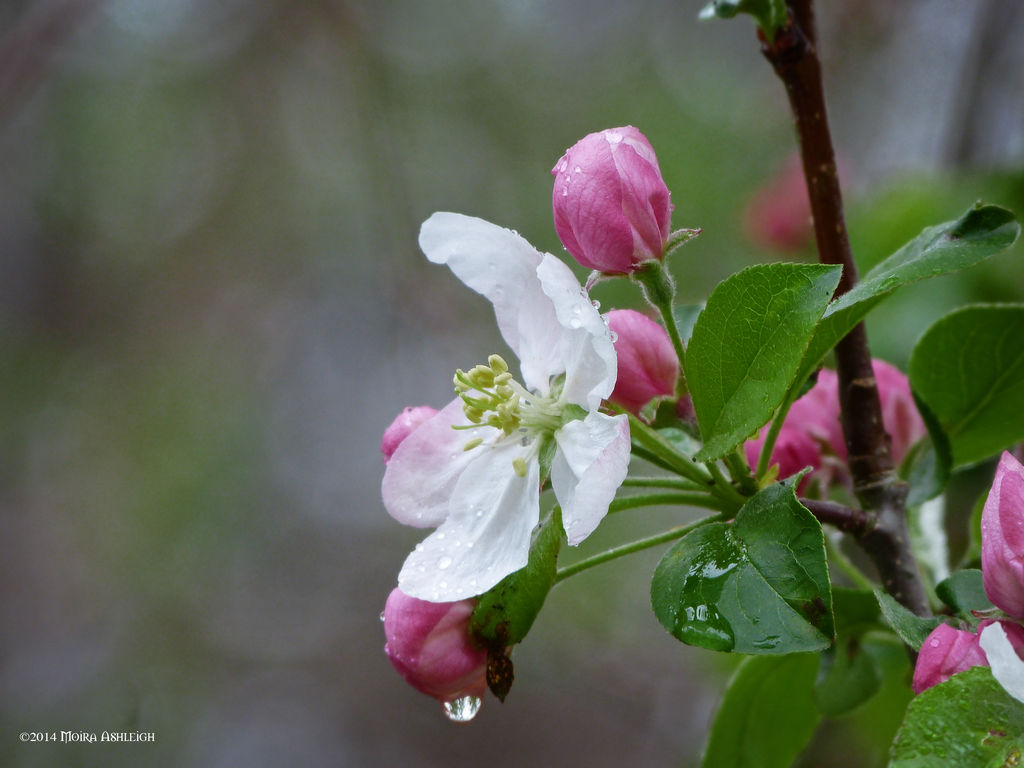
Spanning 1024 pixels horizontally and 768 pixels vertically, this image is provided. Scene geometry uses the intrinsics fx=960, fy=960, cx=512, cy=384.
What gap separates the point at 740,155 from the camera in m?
3.69

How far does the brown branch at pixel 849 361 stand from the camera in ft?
2.63

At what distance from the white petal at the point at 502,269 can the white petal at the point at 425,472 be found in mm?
93

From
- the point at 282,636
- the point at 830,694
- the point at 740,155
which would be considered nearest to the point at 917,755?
the point at 830,694

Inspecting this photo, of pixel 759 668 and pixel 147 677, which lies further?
pixel 147 677

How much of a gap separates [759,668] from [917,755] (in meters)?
0.40

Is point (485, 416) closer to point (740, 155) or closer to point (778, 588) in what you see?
point (778, 588)

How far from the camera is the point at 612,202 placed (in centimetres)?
70

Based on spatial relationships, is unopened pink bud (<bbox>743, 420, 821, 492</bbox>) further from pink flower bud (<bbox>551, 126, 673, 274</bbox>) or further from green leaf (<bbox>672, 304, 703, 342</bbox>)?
pink flower bud (<bbox>551, 126, 673, 274</bbox>)

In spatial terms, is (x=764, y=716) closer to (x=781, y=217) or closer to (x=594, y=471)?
(x=594, y=471)

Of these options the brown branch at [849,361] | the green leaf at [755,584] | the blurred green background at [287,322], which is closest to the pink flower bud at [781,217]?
the blurred green background at [287,322]

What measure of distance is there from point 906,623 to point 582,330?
304mm

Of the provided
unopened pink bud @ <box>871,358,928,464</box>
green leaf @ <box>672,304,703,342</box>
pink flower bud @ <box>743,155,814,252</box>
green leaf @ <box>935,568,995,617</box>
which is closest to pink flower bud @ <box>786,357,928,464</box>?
unopened pink bud @ <box>871,358,928,464</box>

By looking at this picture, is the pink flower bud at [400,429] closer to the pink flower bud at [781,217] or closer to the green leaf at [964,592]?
the green leaf at [964,592]

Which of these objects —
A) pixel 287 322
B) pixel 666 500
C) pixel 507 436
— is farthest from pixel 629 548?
pixel 287 322
